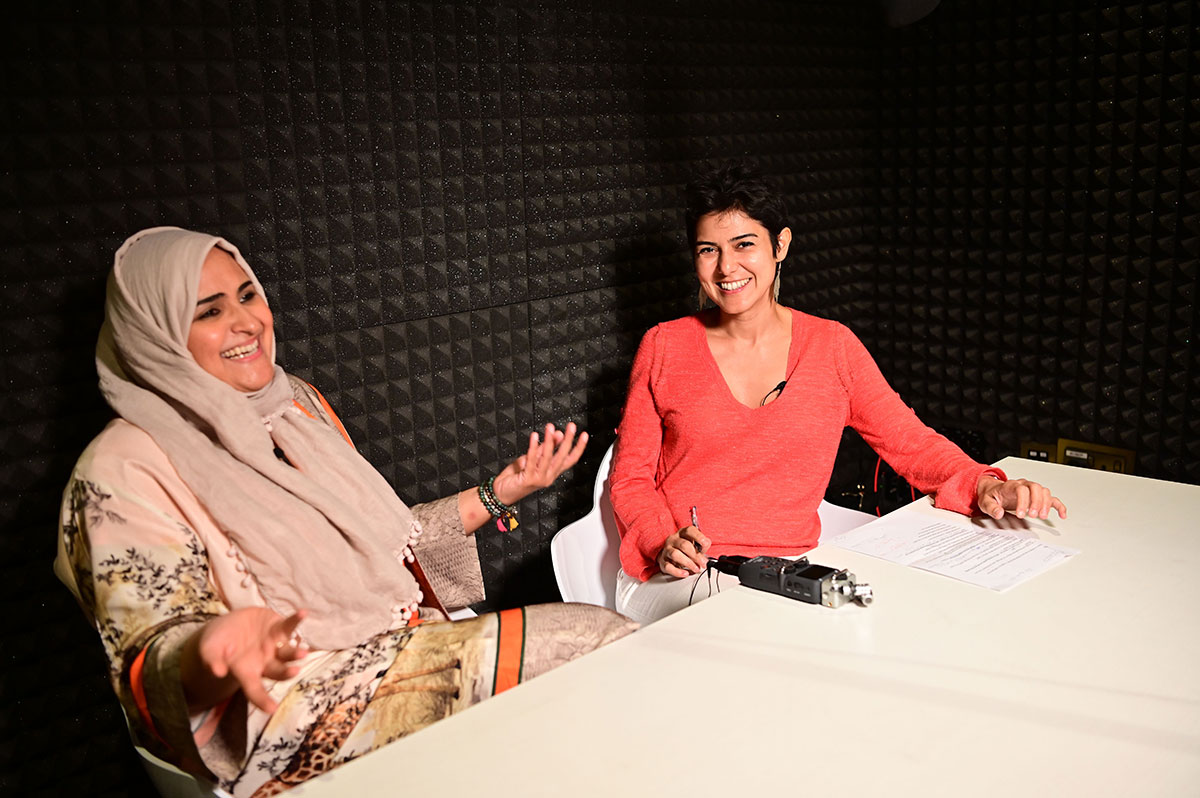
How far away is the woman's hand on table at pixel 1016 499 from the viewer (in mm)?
2115

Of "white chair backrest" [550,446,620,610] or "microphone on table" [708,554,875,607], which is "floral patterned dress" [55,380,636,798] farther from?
"white chair backrest" [550,446,620,610]

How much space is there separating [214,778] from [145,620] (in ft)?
0.98

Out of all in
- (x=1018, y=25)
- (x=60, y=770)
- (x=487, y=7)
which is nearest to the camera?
(x=60, y=770)

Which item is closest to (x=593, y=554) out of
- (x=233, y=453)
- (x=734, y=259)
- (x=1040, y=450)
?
(x=734, y=259)

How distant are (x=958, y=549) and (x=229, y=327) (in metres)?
1.59

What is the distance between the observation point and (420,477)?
2.99 m

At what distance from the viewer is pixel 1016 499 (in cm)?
214

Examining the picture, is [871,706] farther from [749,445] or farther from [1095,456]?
[1095,456]

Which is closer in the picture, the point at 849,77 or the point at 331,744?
the point at 331,744

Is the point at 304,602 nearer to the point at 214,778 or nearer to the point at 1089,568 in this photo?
the point at 214,778

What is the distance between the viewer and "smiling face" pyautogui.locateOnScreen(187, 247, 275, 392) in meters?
1.88

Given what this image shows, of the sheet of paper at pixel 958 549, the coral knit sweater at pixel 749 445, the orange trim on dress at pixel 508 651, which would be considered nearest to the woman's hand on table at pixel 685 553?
the coral knit sweater at pixel 749 445

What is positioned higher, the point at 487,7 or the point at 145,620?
the point at 487,7

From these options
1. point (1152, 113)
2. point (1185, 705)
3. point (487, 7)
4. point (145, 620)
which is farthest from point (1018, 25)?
point (145, 620)
